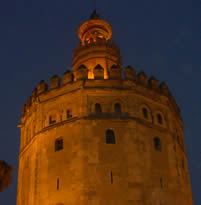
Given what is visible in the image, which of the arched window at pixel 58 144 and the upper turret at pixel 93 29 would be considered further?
the upper turret at pixel 93 29

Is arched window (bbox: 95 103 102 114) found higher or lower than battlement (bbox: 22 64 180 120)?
lower

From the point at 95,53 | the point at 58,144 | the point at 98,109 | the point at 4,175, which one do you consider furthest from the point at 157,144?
the point at 4,175

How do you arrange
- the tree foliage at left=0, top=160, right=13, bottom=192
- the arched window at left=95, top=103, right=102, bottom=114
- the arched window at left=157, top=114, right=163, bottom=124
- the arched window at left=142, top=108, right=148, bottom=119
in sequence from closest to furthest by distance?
the tree foliage at left=0, top=160, right=13, bottom=192 → the arched window at left=95, top=103, right=102, bottom=114 → the arched window at left=142, top=108, right=148, bottom=119 → the arched window at left=157, top=114, right=163, bottom=124

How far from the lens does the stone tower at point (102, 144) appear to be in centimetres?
2270

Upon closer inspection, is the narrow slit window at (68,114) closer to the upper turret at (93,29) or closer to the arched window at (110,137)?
the arched window at (110,137)

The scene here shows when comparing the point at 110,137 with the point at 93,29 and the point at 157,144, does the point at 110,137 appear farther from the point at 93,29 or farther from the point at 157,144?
the point at 93,29

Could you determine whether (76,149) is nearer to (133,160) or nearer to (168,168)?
(133,160)

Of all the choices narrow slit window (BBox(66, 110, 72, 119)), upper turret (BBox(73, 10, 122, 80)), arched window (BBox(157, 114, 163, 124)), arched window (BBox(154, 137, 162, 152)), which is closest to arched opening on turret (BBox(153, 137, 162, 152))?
arched window (BBox(154, 137, 162, 152))

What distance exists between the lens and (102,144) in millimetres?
23703

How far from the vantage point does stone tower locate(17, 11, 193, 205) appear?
22.7 meters

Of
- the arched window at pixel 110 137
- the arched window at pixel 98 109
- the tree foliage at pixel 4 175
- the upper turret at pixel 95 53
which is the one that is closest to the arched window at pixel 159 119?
the arched window at pixel 110 137

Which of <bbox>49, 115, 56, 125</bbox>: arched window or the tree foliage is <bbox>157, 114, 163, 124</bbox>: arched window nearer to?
<bbox>49, 115, 56, 125</bbox>: arched window

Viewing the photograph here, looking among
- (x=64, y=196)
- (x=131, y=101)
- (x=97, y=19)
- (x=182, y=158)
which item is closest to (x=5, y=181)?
(x=64, y=196)

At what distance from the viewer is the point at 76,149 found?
23.6 m
